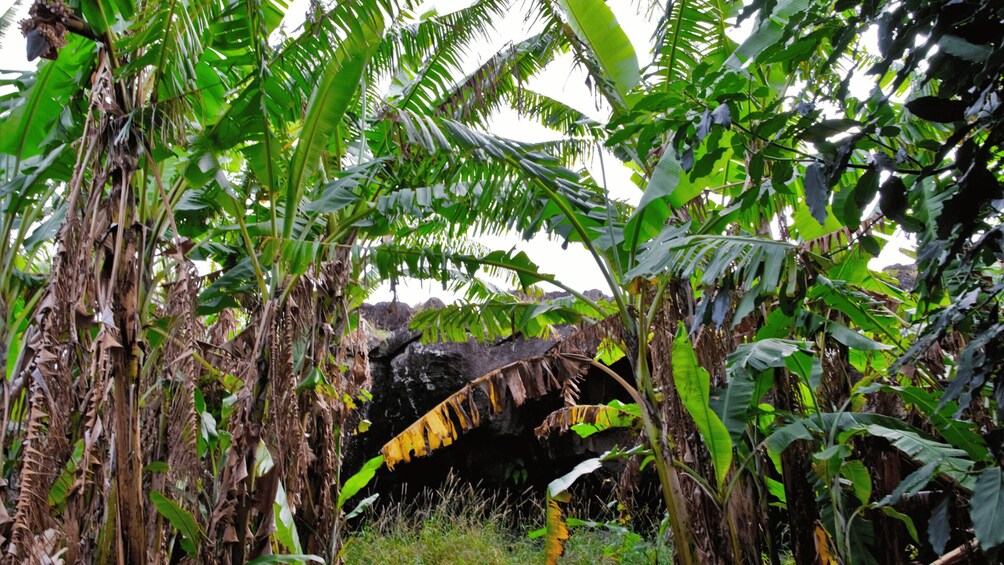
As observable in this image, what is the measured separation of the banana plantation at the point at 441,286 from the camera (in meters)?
2.21

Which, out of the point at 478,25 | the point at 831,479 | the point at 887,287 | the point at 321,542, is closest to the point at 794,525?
the point at 831,479

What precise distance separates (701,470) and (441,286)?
1801mm

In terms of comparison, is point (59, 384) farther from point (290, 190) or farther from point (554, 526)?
point (554, 526)

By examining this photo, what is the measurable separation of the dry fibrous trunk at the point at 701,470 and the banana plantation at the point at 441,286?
2cm

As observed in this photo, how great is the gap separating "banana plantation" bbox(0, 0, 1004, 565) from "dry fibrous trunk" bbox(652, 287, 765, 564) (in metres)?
0.02

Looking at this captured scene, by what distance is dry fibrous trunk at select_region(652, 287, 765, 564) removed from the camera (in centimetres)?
318

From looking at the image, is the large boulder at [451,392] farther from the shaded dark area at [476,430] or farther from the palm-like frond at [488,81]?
the palm-like frond at [488,81]

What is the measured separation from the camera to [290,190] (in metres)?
3.19

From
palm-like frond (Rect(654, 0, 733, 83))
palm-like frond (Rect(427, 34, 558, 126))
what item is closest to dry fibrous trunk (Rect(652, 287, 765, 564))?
Result: palm-like frond (Rect(654, 0, 733, 83))

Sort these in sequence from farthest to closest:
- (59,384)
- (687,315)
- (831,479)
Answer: (687,315) < (831,479) < (59,384)

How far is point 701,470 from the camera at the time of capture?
133 inches

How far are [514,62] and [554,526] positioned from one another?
3.37 metres

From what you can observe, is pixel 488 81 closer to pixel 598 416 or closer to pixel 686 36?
pixel 686 36

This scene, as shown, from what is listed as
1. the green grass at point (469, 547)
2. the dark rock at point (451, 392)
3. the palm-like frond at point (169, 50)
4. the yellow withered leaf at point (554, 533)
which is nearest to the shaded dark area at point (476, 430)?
the dark rock at point (451, 392)
